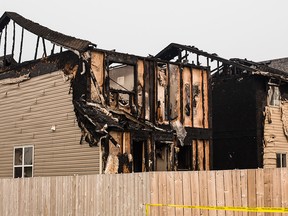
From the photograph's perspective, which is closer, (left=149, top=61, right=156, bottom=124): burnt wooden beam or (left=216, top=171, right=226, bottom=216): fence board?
(left=216, top=171, right=226, bottom=216): fence board

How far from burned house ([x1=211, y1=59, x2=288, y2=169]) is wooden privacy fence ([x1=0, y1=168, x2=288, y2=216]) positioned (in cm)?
1386

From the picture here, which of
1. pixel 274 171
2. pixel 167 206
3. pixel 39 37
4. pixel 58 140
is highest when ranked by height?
pixel 39 37

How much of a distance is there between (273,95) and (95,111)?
11.7 metres

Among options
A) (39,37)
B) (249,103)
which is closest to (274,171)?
→ (39,37)

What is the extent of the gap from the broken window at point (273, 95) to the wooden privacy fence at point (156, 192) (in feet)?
49.6

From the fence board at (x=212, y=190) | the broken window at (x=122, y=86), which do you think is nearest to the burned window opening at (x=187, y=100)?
the broken window at (x=122, y=86)

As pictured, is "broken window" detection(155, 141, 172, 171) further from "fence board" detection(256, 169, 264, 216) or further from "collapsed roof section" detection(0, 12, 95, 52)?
"fence board" detection(256, 169, 264, 216)

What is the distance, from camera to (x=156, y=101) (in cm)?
1998

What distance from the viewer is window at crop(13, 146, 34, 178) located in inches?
803

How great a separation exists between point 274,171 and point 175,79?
12.3 m

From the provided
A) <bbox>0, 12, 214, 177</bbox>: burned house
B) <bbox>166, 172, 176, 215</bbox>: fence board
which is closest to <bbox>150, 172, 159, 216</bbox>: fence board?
<bbox>166, 172, 176, 215</bbox>: fence board

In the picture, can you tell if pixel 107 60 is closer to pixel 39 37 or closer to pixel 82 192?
pixel 39 37

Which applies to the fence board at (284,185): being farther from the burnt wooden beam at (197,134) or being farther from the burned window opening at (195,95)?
the burned window opening at (195,95)

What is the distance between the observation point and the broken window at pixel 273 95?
26172 mm
